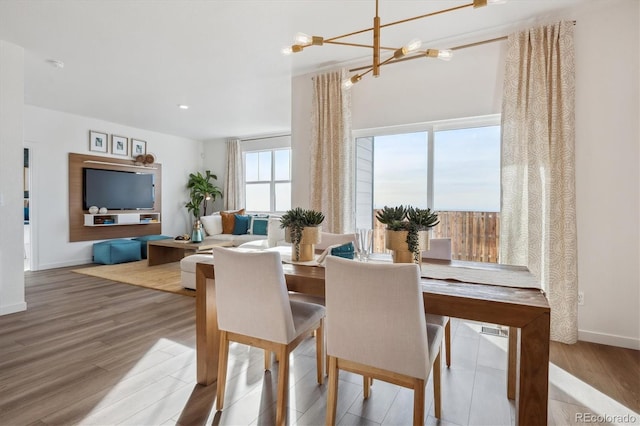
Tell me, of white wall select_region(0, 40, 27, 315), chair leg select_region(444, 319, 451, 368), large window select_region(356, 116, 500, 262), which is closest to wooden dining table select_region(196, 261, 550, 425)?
chair leg select_region(444, 319, 451, 368)

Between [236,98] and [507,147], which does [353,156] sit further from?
[236,98]

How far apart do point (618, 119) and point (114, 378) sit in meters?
4.01

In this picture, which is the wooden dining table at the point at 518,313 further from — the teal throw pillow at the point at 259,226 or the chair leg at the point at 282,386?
the teal throw pillow at the point at 259,226

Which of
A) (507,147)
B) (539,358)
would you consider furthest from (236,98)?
(539,358)

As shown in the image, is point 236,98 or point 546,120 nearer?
point 546,120

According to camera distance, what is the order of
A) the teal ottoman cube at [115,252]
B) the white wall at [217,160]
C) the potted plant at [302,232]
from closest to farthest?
the potted plant at [302,232]
the teal ottoman cube at [115,252]
the white wall at [217,160]

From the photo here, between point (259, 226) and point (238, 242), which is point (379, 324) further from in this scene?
point (259, 226)

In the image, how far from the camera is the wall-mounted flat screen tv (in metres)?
5.79

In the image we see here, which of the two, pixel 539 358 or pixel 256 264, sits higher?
pixel 256 264

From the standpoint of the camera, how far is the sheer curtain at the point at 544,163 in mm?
2598

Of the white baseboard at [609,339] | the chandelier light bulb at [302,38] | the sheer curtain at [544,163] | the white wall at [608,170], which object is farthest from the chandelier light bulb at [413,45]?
the white baseboard at [609,339]

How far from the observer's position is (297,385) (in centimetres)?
196

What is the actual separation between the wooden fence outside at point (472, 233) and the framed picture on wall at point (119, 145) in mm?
5467

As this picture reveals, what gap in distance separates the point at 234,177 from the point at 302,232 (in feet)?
18.8
